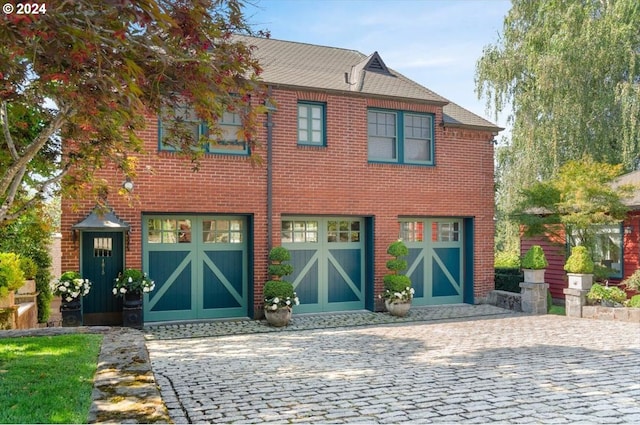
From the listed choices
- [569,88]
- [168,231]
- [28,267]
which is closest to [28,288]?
[28,267]

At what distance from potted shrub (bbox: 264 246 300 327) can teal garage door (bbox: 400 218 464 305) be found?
3851 millimetres

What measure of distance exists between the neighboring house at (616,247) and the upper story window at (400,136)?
492 centimetres

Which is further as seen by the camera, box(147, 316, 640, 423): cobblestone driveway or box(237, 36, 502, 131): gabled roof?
box(237, 36, 502, 131): gabled roof

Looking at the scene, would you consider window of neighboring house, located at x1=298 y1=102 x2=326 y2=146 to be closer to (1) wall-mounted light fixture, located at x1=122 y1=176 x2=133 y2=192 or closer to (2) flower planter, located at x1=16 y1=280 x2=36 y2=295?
(1) wall-mounted light fixture, located at x1=122 y1=176 x2=133 y2=192

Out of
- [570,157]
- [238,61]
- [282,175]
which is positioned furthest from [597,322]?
[238,61]

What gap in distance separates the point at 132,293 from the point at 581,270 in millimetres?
10415

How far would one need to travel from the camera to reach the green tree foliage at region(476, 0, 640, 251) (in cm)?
1836

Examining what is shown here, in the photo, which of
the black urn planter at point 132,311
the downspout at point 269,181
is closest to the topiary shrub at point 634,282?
the downspout at point 269,181

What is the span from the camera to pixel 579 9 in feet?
62.7

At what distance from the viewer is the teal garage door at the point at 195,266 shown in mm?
11445

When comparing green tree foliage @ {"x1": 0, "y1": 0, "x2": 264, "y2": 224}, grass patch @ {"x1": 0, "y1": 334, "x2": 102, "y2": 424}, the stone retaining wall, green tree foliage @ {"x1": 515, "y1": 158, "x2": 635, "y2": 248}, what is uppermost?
green tree foliage @ {"x1": 0, "y1": 0, "x2": 264, "y2": 224}

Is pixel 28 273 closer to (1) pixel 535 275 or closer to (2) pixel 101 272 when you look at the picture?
(2) pixel 101 272

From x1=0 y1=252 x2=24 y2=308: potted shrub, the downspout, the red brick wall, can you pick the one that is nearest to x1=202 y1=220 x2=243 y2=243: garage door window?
the red brick wall

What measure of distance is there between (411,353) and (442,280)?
6.19 meters
